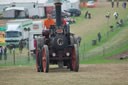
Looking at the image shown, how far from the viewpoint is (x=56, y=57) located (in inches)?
728

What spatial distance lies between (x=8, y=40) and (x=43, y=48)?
3140cm

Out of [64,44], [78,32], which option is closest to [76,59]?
[64,44]

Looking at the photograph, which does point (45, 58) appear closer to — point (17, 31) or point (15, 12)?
point (17, 31)

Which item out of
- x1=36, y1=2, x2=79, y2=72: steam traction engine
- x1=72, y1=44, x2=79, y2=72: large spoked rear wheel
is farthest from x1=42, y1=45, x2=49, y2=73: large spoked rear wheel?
x1=72, y1=44, x2=79, y2=72: large spoked rear wheel

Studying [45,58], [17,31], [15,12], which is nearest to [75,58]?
[45,58]

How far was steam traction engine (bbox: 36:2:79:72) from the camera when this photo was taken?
59.1 feet

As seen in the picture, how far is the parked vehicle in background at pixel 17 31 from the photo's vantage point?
49.1 metres

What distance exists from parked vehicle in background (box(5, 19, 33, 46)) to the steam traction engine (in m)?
30.3

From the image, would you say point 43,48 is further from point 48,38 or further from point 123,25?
point 123,25

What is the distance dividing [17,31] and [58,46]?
32169 millimetres

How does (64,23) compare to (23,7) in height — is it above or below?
above

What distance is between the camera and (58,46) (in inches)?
717

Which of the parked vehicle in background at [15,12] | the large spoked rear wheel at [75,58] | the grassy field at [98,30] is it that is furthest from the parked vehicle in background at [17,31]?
the large spoked rear wheel at [75,58]

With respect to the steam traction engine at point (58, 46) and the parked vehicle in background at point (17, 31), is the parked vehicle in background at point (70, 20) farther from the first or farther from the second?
the steam traction engine at point (58, 46)
